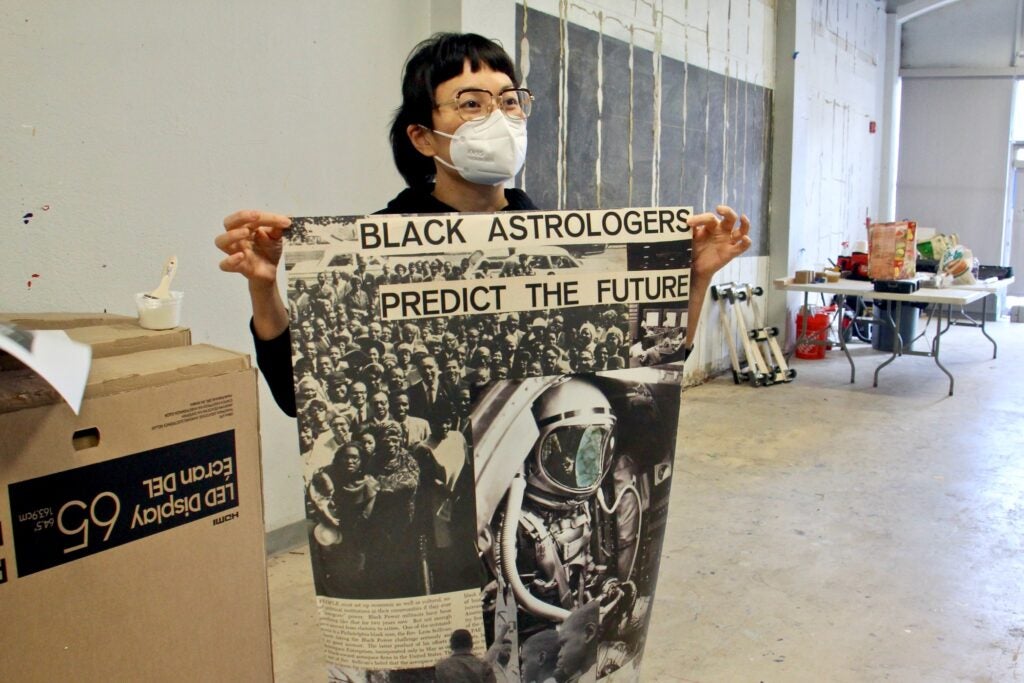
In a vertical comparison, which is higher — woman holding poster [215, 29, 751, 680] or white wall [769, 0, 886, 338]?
white wall [769, 0, 886, 338]

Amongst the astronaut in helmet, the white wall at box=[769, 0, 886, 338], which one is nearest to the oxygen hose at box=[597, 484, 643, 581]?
the astronaut in helmet

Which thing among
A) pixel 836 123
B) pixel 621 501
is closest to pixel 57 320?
pixel 621 501

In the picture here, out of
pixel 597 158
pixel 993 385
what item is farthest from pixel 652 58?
pixel 993 385

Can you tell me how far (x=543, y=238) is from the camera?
1040 millimetres

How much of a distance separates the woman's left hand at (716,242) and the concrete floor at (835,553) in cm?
121

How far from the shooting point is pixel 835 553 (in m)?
2.59

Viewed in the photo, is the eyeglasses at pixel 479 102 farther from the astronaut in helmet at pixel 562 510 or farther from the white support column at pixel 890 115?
the white support column at pixel 890 115

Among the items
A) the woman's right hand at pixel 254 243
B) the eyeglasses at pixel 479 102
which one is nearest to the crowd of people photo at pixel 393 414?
the woman's right hand at pixel 254 243

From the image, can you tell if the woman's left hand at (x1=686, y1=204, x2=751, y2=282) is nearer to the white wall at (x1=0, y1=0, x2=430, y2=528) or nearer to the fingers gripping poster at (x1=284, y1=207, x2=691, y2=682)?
the fingers gripping poster at (x1=284, y1=207, x2=691, y2=682)

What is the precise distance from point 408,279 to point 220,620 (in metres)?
0.55

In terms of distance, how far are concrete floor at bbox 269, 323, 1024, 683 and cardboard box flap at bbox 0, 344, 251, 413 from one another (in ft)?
3.61

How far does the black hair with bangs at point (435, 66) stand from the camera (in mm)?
1376

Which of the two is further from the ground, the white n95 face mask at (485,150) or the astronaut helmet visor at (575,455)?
the white n95 face mask at (485,150)

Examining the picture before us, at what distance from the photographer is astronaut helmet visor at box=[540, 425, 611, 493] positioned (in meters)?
1.04
